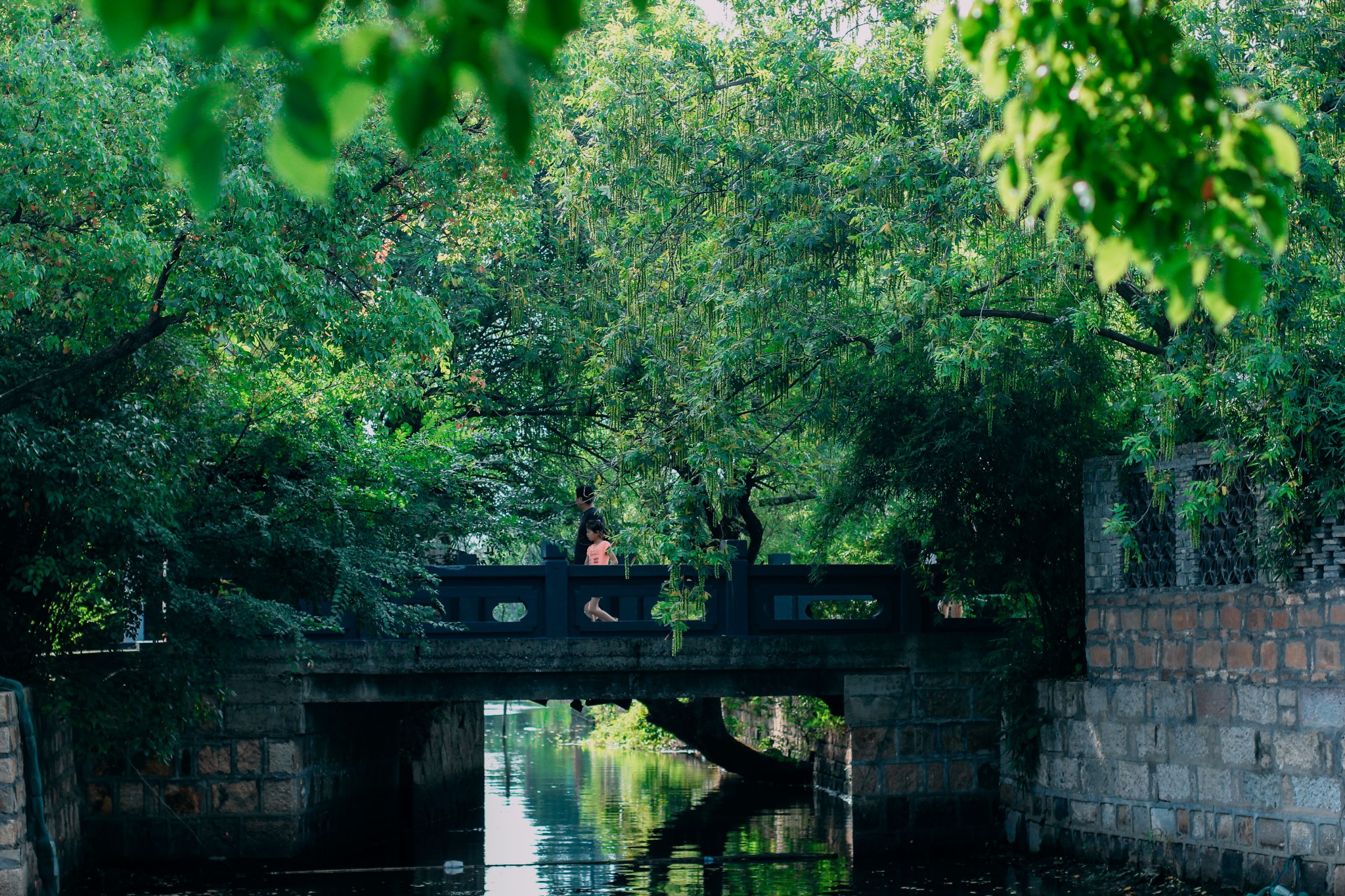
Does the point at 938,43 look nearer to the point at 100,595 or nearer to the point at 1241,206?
the point at 1241,206

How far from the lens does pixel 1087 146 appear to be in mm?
4039

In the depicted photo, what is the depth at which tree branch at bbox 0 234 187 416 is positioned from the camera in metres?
11.2

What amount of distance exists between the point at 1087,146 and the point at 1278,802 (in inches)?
340

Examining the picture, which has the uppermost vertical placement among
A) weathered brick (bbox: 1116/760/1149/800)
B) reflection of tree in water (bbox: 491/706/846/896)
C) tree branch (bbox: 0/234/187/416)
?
tree branch (bbox: 0/234/187/416)

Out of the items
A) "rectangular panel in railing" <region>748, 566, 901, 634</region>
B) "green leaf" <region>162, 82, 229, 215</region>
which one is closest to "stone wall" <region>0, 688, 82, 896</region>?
"rectangular panel in railing" <region>748, 566, 901, 634</region>

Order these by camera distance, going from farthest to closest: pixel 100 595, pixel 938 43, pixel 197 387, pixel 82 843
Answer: pixel 82 843, pixel 197 387, pixel 100 595, pixel 938 43

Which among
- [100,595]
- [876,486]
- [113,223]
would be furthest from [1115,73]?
[876,486]

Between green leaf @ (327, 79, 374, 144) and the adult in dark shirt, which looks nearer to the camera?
green leaf @ (327, 79, 374, 144)

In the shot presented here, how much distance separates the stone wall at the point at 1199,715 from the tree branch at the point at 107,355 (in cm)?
737

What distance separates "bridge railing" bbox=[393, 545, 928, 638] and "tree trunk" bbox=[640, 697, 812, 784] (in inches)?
209

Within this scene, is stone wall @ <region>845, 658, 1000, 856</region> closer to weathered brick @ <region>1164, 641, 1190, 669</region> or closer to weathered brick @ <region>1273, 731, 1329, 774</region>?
weathered brick @ <region>1164, 641, 1190, 669</region>

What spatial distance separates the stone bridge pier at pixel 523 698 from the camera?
1445 centimetres

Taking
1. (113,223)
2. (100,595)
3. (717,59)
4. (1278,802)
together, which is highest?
(717,59)

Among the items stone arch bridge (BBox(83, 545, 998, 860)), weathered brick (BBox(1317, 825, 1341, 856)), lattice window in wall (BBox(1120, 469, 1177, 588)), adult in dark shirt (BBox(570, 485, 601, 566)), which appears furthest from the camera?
adult in dark shirt (BBox(570, 485, 601, 566))
